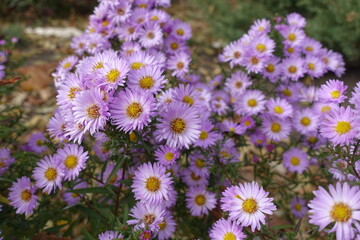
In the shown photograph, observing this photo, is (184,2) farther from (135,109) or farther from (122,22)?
(135,109)

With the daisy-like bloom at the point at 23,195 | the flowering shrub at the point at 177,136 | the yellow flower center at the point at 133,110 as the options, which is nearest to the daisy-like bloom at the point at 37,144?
the flowering shrub at the point at 177,136

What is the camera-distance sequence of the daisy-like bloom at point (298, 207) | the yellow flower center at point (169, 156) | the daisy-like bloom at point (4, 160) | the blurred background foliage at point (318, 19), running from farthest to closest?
the blurred background foliage at point (318, 19) < the daisy-like bloom at point (298, 207) < the daisy-like bloom at point (4, 160) < the yellow flower center at point (169, 156)

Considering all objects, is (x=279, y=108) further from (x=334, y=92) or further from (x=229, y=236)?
(x=229, y=236)

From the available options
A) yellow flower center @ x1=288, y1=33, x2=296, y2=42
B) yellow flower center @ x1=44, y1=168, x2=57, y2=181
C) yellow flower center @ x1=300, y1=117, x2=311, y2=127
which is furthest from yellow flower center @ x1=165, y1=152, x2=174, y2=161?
yellow flower center @ x1=288, y1=33, x2=296, y2=42

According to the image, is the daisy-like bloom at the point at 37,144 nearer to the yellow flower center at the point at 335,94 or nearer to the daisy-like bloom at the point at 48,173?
the daisy-like bloom at the point at 48,173

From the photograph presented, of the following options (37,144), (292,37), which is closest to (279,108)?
(292,37)

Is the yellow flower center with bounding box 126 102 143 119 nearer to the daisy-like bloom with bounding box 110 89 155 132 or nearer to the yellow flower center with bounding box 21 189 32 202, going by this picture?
the daisy-like bloom with bounding box 110 89 155 132
